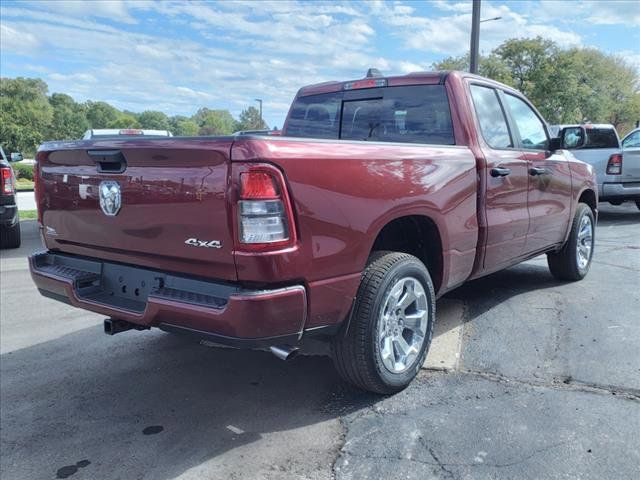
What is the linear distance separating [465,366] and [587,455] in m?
1.15

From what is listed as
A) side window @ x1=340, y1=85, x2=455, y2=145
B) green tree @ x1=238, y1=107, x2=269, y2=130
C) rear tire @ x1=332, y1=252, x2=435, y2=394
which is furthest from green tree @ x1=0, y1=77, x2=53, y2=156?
rear tire @ x1=332, y1=252, x2=435, y2=394

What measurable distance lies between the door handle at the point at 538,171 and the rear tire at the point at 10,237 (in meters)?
7.87

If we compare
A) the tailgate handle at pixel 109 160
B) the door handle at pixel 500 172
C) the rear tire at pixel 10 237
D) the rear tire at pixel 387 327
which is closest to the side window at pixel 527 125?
the door handle at pixel 500 172

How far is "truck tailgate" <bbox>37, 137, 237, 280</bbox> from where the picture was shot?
264 centimetres

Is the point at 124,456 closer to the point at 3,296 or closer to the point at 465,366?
the point at 465,366

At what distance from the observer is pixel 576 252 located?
5801 mm

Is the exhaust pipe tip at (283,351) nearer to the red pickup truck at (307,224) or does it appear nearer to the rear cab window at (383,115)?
the red pickup truck at (307,224)

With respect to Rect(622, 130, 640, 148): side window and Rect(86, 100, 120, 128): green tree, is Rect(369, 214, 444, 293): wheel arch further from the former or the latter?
Rect(86, 100, 120, 128): green tree

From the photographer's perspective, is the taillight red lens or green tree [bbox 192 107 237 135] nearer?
the taillight red lens

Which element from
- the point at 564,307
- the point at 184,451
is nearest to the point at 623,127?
the point at 564,307

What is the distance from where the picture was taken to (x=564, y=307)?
16.4 ft

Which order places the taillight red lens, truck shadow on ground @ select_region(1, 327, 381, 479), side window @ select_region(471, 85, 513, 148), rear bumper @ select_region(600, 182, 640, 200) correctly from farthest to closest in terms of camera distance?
rear bumper @ select_region(600, 182, 640, 200) < side window @ select_region(471, 85, 513, 148) < truck shadow on ground @ select_region(1, 327, 381, 479) < the taillight red lens

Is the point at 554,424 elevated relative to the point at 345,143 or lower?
lower

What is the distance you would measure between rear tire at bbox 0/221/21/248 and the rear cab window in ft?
20.5
